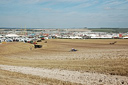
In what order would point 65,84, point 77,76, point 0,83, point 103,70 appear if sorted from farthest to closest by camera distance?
point 103,70, point 77,76, point 65,84, point 0,83

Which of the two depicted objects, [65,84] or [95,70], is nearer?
[65,84]

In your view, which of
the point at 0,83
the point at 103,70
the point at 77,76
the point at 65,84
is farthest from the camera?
the point at 103,70

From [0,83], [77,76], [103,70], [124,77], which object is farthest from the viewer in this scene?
[103,70]

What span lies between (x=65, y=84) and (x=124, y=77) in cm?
507

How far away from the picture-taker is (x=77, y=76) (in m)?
14.9

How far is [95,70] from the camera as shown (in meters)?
16.2

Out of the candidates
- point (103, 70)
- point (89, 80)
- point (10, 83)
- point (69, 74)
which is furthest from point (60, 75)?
point (10, 83)

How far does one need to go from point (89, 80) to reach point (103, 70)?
115 inches

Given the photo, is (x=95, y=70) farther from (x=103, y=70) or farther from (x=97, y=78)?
(x=97, y=78)

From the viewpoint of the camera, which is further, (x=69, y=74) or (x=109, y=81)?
(x=69, y=74)

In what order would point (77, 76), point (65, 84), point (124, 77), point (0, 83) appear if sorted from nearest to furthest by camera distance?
point (0, 83), point (65, 84), point (124, 77), point (77, 76)

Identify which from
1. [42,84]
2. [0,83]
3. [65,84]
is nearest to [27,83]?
[42,84]

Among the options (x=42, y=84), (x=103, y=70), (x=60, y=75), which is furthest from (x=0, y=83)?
(x=103, y=70)

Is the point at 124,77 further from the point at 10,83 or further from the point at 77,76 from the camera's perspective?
the point at 10,83
